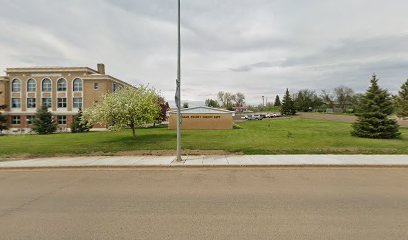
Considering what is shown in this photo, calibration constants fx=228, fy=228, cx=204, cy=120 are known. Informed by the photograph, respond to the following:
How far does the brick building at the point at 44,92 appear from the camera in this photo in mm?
43500

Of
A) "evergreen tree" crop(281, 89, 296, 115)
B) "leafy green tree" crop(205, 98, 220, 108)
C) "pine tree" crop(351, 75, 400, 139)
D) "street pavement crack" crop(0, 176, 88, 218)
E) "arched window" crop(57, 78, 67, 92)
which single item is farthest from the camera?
"leafy green tree" crop(205, 98, 220, 108)

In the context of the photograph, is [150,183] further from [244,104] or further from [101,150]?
[244,104]

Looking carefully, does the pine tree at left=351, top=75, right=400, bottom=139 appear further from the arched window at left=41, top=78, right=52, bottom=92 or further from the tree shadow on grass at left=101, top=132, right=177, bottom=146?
the arched window at left=41, top=78, right=52, bottom=92

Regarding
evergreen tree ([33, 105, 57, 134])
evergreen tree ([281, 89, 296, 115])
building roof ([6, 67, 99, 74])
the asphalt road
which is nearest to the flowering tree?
the asphalt road

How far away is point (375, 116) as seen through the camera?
59.7 ft

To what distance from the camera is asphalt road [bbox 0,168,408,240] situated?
412 centimetres

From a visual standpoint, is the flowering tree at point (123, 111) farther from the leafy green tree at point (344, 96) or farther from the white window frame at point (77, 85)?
the leafy green tree at point (344, 96)

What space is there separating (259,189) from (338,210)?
2.02 m

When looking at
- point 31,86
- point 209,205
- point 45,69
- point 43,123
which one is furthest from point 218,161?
point 31,86

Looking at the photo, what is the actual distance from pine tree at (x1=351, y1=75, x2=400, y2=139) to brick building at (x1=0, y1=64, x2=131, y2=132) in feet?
130

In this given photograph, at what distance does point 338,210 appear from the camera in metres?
4.97

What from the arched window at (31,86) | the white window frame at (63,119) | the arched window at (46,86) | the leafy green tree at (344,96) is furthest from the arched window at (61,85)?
the leafy green tree at (344,96)

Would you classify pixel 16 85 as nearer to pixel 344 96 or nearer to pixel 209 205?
pixel 209 205

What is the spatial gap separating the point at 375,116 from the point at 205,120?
16.6m
